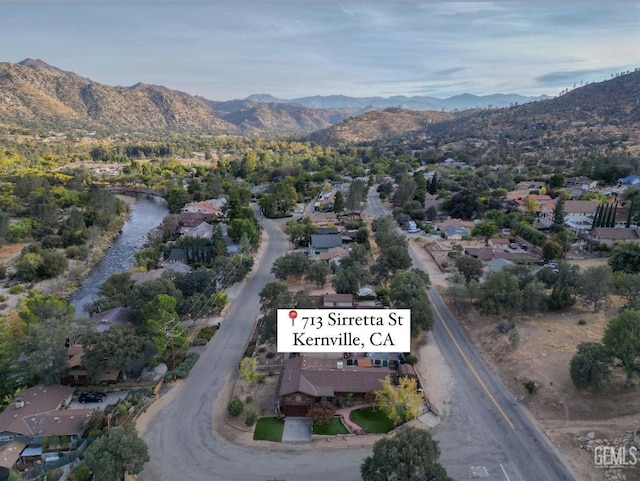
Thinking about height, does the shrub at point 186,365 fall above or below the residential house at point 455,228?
below

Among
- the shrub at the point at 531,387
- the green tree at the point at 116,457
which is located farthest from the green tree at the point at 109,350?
the shrub at the point at 531,387

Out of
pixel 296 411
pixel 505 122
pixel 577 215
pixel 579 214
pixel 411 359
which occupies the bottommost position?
pixel 296 411

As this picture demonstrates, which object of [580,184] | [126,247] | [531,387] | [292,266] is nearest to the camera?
[531,387]

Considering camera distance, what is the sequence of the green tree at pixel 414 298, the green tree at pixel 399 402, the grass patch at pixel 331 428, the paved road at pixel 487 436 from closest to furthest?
the paved road at pixel 487 436 < the grass patch at pixel 331 428 < the green tree at pixel 399 402 < the green tree at pixel 414 298

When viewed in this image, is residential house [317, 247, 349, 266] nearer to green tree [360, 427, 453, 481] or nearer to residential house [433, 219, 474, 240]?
residential house [433, 219, 474, 240]

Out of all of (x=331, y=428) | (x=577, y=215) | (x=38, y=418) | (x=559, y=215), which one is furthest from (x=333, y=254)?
(x=577, y=215)

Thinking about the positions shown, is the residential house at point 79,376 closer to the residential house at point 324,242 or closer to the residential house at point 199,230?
the residential house at point 324,242

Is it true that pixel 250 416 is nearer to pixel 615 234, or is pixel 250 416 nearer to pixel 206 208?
pixel 615 234
